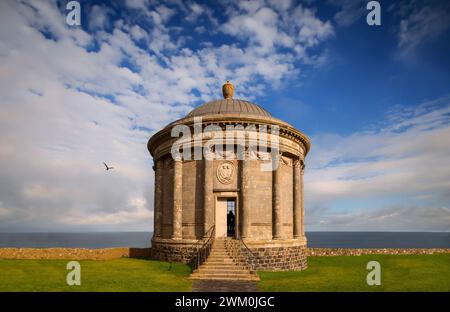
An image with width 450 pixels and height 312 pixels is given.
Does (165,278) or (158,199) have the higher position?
(158,199)

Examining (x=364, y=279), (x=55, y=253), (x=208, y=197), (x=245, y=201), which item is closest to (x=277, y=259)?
(x=245, y=201)

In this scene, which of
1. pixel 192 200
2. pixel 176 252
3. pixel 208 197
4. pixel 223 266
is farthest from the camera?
pixel 192 200

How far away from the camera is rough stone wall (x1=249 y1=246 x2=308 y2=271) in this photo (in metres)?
19.8

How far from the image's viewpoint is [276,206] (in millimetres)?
20938

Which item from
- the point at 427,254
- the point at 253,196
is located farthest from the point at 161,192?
the point at 427,254

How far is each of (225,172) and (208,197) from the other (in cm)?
181

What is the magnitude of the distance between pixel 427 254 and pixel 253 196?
1844cm

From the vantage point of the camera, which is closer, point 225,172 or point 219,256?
point 219,256

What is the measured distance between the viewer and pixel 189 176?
2175cm

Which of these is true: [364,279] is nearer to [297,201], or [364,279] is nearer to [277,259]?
[277,259]

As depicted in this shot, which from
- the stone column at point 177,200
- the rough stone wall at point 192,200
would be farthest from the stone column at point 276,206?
the stone column at point 177,200

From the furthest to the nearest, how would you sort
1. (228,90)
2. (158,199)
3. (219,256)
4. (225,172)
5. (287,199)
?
1. (228,90)
2. (158,199)
3. (287,199)
4. (225,172)
5. (219,256)

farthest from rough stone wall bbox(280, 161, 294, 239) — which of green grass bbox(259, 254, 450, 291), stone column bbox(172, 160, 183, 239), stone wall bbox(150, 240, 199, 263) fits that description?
stone column bbox(172, 160, 183, 239)

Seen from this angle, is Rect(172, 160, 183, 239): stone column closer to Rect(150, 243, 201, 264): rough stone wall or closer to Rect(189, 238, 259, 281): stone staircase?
Rect(150, 243, 201, 264): rough stone wall
